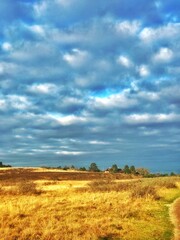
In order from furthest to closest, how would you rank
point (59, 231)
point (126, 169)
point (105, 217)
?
point (126, 169)
point (105, 217)
point (59, 231)

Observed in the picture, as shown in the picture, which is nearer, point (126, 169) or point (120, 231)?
point (120, 231)

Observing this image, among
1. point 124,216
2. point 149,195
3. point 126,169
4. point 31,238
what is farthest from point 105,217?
point 126,169

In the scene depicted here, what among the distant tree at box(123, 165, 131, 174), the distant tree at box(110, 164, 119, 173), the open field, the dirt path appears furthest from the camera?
the distant tree at box(110, 164, 119, 173)

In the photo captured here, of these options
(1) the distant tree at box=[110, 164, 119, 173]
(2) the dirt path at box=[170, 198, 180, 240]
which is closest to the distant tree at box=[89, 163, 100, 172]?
(1) the distant tree at box=[110, 164, 119, 173]

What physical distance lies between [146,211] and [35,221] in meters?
9.52

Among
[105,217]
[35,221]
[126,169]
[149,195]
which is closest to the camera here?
[35,221]

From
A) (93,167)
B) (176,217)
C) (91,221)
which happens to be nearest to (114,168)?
(93,167)

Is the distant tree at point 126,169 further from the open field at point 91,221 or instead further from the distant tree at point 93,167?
the open field at point 91,221

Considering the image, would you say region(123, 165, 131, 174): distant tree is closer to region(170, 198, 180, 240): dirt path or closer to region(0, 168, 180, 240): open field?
region(170, 198, 180, 240): dirt path

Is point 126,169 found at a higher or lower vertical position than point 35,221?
higher

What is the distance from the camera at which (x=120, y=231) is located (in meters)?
22.4

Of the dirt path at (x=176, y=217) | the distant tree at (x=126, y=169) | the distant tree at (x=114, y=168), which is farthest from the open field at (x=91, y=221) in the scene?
the distant tree at (x=114, y=168)

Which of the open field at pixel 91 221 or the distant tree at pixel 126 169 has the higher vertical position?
the distant tree at pixel 126 169

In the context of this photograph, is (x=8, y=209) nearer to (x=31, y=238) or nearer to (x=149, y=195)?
(x=31, y=238)
